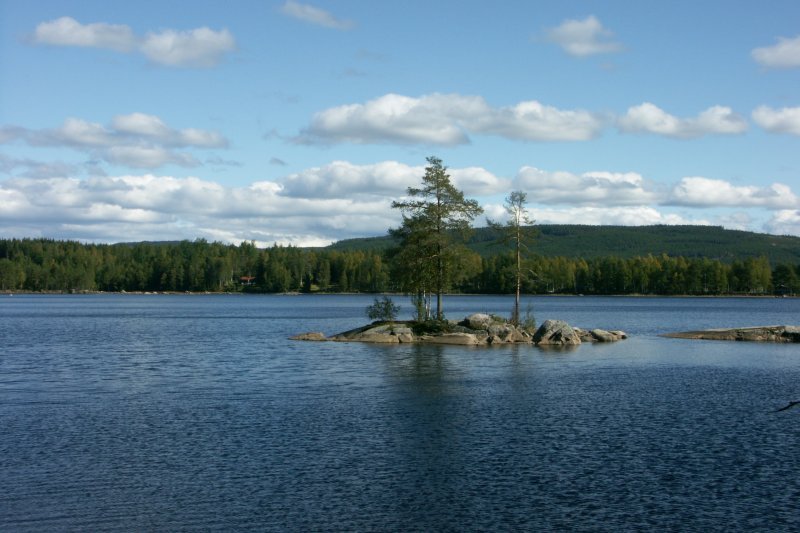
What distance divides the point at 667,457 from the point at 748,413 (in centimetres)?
1053

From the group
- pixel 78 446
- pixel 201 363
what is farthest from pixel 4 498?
→ pixel 201 363

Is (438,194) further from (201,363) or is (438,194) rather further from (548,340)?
(201,363)

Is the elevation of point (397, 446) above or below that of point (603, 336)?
below

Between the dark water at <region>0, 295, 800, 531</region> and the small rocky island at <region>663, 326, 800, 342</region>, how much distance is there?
21375 mm

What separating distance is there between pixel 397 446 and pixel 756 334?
193 ft

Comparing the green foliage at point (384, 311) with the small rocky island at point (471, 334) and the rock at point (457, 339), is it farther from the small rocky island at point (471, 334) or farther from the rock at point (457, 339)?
the rock at point (457, 339)

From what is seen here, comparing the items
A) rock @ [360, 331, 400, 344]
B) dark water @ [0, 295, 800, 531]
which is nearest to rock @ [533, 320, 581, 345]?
rock @ [360, 331, 400, 344]

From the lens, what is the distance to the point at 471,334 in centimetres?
7256

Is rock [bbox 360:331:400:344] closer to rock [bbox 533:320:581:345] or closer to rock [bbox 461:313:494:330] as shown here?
rock [bbox 461:313:494:330]

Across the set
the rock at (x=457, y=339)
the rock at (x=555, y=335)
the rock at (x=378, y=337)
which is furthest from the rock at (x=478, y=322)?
the rock at (x=378, y=337)

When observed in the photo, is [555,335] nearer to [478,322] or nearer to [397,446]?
[478,322]

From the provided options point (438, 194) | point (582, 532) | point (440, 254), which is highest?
point (438, 194)

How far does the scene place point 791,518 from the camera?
20359 millimetres

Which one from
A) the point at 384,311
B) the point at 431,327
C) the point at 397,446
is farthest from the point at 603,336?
the point at 397,446
